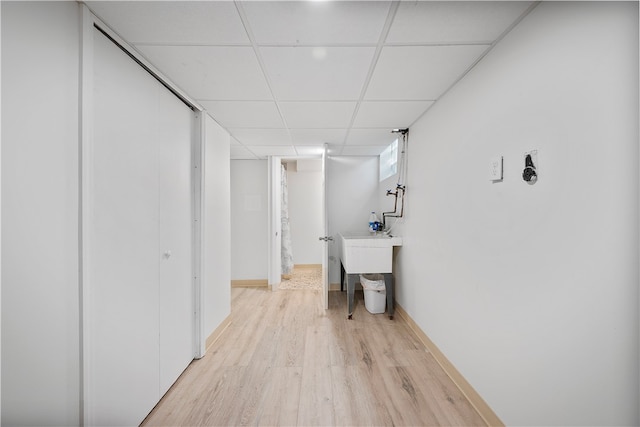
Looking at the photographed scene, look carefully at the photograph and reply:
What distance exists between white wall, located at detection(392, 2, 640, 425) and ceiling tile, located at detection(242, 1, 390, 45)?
0.68m

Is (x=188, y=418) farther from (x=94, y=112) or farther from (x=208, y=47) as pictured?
(x=208, y=47)

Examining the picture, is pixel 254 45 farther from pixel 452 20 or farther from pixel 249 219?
pixel 249 219

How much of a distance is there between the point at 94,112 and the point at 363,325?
2.70 meters

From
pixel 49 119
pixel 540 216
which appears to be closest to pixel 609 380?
pixel 540 216

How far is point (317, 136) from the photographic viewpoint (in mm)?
3008

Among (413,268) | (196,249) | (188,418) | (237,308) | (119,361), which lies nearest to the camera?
(119,361)

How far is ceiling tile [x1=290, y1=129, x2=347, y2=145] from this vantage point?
111 inches

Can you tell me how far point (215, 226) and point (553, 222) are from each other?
236 cm

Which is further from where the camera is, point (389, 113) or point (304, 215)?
point (304, 215)

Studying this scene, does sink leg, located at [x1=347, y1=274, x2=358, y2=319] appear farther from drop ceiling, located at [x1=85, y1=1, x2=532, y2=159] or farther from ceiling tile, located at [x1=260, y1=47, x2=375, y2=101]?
ceiling tile, located at [x1=260, y1=47, x2=375, y2=101]

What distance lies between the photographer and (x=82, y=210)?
1.09 m

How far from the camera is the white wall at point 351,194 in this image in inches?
162

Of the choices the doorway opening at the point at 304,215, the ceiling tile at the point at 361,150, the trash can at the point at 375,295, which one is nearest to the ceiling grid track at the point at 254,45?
the ceiling tile at the point at 361,150

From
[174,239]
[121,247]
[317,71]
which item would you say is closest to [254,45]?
[317,71]
